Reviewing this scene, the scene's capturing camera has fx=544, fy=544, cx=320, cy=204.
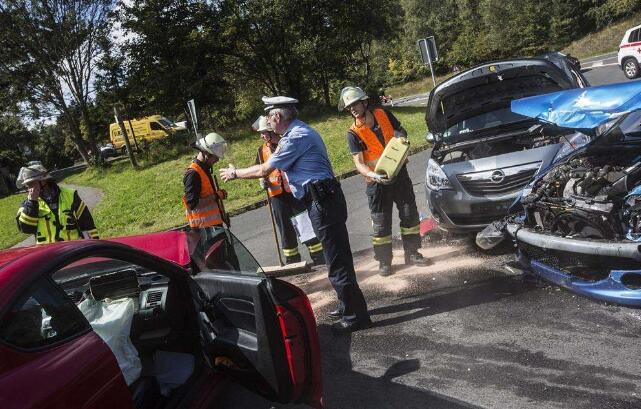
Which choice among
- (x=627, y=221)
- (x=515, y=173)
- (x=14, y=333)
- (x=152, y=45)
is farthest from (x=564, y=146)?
(x=152, y=45)

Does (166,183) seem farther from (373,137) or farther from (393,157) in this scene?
(393,157)

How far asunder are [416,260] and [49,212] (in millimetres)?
3628

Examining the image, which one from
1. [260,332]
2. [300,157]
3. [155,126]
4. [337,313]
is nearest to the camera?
[260,332]

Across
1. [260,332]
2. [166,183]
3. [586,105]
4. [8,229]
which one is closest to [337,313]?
[260,332]

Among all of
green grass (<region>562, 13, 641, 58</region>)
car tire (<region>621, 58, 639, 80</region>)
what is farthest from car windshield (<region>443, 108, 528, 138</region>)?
green grass (<region>562, 13, 641, 58</region>)

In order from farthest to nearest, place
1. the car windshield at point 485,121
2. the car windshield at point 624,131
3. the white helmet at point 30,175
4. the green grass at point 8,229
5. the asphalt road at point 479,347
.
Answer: the green grass at point 8,229 < the car windshield at point 485,121 < the white helmet at point 30,175 < the car windshield at point 624,131 < the asphalt road at point 479,347

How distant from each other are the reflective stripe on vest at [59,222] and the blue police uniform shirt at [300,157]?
7.69 feet

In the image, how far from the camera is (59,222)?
5227mm

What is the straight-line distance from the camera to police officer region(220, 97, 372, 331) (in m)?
4.14

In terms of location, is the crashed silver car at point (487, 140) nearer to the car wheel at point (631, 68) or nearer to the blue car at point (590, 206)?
the blue car at point (590, 206)

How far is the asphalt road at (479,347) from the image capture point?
314cm

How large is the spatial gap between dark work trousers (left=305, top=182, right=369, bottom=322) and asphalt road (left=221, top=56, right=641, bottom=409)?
11.1 inches

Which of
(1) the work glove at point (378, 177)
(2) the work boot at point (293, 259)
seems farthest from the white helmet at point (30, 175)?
(1) the work glove at point (378, 177)

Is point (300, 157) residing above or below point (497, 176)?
above
